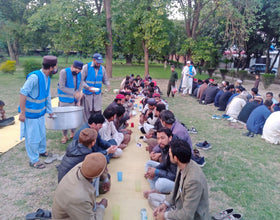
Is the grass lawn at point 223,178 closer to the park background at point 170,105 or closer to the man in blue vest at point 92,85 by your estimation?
the park background at point 170,105

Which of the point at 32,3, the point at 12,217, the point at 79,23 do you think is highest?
the point at 32,3

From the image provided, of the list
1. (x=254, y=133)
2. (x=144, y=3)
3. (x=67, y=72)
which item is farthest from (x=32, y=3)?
(x=254, y=133)

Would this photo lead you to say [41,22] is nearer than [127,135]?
No

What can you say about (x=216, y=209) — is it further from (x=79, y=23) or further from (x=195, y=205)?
(x=79, y=23)

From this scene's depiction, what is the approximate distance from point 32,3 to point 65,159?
29.2 meters

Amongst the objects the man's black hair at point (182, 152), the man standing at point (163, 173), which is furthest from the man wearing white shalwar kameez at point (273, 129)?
the man's black hair at point (182, 152)

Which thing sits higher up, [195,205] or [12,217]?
[195,205]

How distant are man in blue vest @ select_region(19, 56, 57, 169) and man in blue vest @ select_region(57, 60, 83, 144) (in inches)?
31.8

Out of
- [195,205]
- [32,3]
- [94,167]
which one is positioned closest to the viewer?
[94,167]

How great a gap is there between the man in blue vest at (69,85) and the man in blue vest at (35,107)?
2.65 ft

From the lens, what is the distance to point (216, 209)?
10.8 feet

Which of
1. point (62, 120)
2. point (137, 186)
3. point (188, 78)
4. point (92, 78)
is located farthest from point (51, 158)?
point (188, 78)

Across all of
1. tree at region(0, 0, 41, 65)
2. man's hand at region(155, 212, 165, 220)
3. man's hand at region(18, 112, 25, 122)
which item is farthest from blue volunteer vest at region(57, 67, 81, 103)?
tree at region(0, 0, 41, 65)

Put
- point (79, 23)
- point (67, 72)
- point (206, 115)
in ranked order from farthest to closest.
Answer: point (79, 23) → point (206, 115) → point (67, 72)
